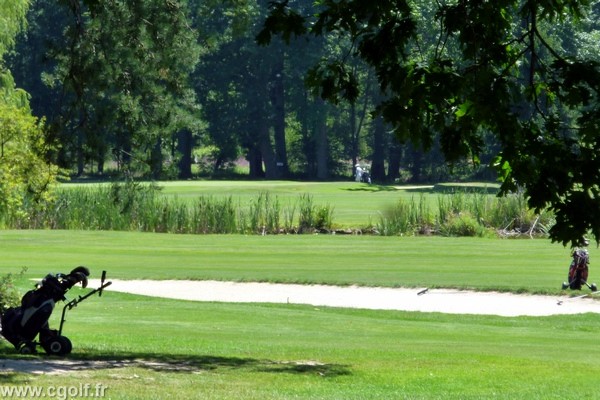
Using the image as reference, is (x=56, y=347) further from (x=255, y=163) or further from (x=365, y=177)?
(x=255, y=163)

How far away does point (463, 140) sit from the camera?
11.9 m

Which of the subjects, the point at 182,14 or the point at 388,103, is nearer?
the point at 388,103

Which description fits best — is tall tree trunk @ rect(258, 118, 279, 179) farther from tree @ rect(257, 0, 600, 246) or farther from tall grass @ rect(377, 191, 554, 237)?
tree @ rect(257, 0, 600, 246)

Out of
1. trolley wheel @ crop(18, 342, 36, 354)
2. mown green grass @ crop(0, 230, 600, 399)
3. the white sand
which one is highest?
trolley wheel @ crop(18, 342, 36, 354)

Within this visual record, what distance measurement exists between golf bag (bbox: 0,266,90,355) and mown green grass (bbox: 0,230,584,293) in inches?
529

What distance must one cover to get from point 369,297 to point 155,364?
39.6 feet

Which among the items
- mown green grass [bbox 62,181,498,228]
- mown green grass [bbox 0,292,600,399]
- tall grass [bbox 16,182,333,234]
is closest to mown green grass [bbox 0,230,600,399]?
mown green grass [bbox 0,292,600,399]

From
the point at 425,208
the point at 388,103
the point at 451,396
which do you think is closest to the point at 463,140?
the point at 388,103

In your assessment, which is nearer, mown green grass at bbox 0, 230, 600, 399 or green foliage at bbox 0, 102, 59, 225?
mown green grass at bbox 0, 230, 600, 399

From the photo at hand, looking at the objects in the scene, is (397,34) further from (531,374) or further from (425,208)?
(425,208)

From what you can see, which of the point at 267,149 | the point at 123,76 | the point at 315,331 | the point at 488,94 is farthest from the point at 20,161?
the point at 267,149

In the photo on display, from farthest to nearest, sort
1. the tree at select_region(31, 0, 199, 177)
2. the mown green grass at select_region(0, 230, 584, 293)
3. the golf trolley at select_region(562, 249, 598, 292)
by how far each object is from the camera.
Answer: the mown green grass at select_region(0, 230, 584, 293)
the golf trolley at select_region(562, 249, 598, 292)
the tree at select_region(31, 0, 199, 177)

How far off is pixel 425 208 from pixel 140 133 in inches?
940

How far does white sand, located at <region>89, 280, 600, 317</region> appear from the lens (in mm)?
22484
